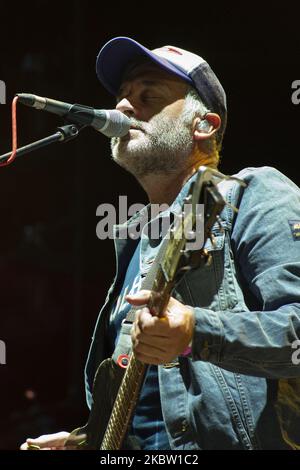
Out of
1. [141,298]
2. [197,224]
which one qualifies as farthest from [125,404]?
[197,224]

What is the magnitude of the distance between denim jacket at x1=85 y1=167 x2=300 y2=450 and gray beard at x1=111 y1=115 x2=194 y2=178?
0.29m

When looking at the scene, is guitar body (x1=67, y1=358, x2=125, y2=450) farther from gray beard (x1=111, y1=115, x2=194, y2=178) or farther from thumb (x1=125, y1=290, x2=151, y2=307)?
gray beard (x1=111, y1=115, x2=194, y2=178)

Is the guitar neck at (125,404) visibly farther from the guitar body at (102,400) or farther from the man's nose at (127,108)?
the man's nose at (127,108)

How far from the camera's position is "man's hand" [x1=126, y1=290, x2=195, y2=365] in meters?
1.48

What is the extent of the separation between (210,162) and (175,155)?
13 cm

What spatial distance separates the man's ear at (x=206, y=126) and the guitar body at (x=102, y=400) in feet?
2.44

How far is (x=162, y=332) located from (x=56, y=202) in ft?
8.61

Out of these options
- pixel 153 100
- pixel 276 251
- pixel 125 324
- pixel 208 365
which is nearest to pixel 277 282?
pixel 276 251

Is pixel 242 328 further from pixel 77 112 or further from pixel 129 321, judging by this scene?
pixel 77 112

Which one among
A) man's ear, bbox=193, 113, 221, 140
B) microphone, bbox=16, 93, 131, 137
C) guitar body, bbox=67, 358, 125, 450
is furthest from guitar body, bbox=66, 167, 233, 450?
man's ear, bbox=193, 113, 221, 140

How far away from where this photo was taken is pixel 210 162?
2230 millimetres

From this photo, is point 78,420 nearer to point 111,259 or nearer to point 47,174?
point 111,259

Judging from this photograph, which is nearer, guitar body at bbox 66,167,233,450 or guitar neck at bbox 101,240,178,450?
guitar body at bbox 66,167,233,450

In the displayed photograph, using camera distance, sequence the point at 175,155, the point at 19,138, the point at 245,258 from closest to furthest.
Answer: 1. the point at 245,258
2. the point at 175,155
3. the point at 19,138
